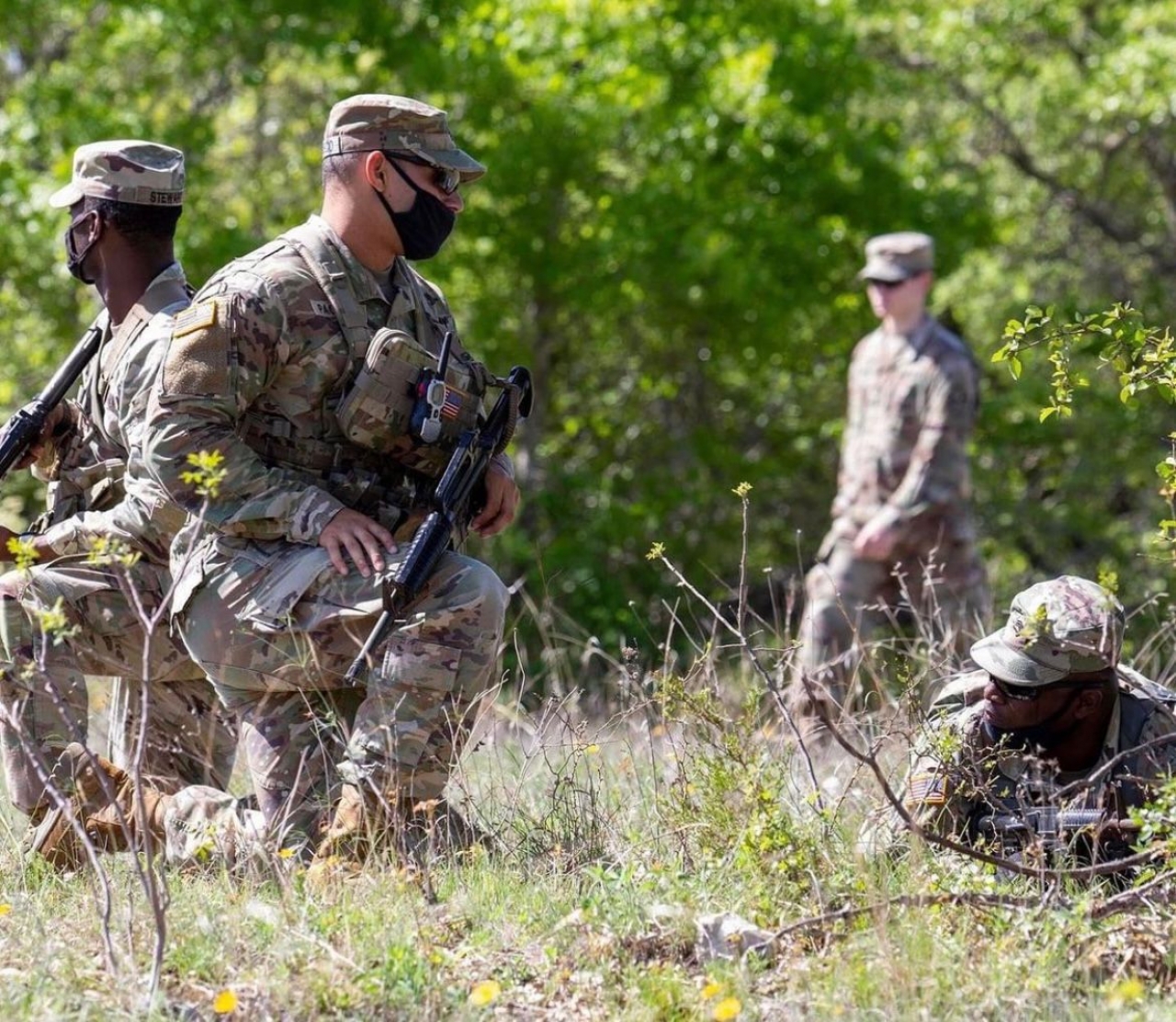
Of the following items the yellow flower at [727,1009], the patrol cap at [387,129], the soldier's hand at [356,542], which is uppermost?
the patrol cap at [387,129]

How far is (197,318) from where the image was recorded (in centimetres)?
404

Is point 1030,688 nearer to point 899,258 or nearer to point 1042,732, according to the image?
point 1042,732

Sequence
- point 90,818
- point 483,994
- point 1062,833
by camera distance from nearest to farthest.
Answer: point 483,994 → point 1062,833 → point 90,818

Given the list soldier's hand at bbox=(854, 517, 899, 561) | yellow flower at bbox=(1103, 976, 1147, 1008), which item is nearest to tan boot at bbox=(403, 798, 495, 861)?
yellow flower at bbox=(1103, 976, 1147, 1008)

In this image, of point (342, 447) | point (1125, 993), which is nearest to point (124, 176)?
point (342, 447)

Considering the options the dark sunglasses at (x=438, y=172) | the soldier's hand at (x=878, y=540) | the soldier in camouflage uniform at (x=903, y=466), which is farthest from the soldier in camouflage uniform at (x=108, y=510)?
the soldier's hand at (x=878, y=540)

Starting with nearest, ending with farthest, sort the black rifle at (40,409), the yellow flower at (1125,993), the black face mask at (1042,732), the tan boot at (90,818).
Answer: the yellow flower at (1125,993) < the black face mask at (1042,732) < the tan boot at (90,818) < the black rifle at (40,409)

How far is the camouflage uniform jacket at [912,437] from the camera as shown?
24.4 ft

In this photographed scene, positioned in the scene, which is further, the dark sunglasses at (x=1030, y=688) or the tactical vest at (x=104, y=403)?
the tactical vest at (x=104, y=403)

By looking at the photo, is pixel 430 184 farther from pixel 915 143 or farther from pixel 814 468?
pixel 915 143

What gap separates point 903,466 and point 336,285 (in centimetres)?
396

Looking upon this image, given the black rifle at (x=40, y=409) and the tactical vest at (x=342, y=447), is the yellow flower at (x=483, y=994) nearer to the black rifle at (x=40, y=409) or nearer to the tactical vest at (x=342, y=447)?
the tactical vest at (x=342, y=447)

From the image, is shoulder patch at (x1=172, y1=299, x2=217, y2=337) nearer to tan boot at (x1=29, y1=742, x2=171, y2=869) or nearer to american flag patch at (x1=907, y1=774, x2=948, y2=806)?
tan boot at (x1=29, y1=742, x2=171, y2=869)

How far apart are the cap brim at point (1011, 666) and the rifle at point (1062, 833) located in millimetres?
285
